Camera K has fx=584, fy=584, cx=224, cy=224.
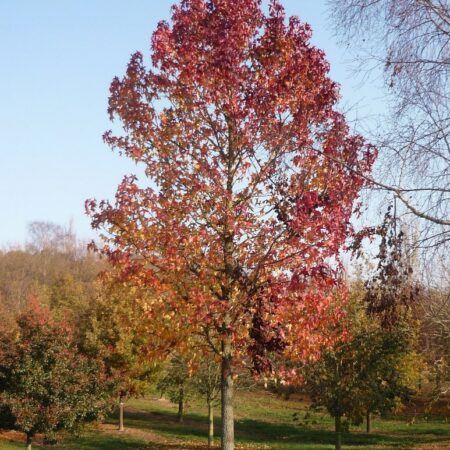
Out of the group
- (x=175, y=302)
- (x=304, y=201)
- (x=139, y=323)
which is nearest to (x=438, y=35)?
(x=304, y=201)

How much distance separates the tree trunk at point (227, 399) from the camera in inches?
377

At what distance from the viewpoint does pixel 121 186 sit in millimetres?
9375

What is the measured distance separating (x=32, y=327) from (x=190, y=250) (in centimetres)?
1209

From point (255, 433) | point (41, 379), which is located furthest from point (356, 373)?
point (255, 433)

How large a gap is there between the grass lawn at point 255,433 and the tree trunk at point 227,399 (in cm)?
973

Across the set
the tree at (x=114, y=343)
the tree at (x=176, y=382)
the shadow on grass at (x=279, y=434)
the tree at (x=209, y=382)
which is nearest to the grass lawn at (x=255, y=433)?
the shadow on grass at (x=279, y=434)

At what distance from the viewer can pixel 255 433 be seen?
28.2 m

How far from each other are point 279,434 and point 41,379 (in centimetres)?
1398

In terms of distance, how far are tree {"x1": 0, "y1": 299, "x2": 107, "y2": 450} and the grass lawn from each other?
11.7 feet

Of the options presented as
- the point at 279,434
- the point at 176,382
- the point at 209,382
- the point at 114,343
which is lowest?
the point at 279,434

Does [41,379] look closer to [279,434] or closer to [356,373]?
[356,373]

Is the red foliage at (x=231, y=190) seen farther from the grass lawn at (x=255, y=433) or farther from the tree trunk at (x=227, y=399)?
the grass lawn at (x=255, y=433)

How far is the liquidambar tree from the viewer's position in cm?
869

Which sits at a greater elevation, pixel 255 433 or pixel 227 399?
pixel 227 399
